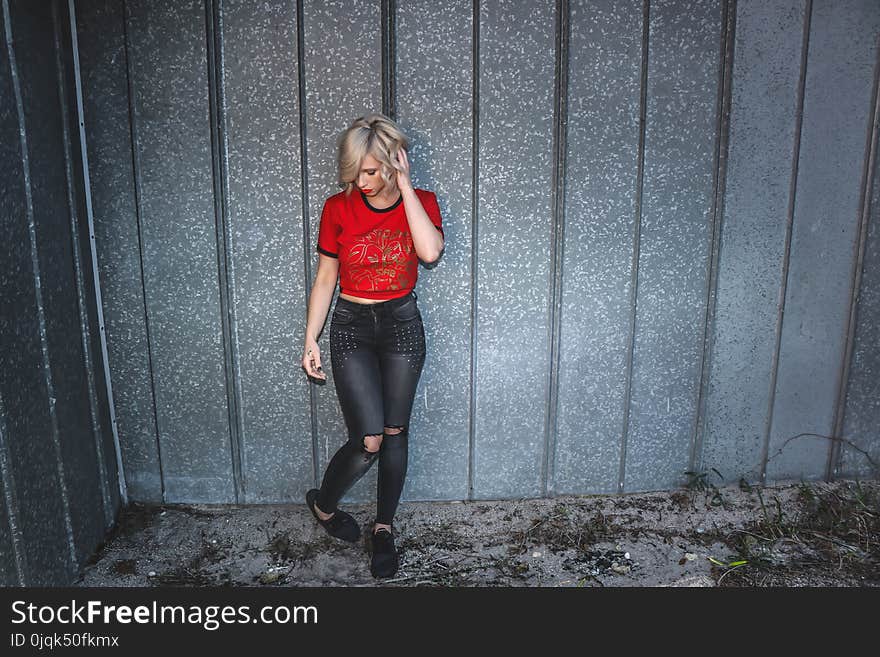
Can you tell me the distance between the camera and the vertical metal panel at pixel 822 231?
3.28m

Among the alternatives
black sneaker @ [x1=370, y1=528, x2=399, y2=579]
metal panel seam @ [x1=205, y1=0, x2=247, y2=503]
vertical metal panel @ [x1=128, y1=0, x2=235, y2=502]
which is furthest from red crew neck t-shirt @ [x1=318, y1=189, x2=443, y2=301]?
black sneaker @ [x1=370, y1=528, x2=399, y2=579]

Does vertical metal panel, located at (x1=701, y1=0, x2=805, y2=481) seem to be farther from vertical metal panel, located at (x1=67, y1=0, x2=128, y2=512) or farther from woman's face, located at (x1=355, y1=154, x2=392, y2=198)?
vertical metal panel, located at (x1=67, y1=0, x2=128, y2=512)

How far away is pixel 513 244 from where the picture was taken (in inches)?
132

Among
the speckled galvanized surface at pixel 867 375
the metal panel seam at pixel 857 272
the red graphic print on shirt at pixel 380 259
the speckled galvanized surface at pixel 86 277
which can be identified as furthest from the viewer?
the speckled galvanized surface at pixel 867 375

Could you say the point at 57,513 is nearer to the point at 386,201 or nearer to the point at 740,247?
the point at 386,201

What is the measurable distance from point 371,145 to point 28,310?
1.45 m

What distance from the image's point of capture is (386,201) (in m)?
2.89

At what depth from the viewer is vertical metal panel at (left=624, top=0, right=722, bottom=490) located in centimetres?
324

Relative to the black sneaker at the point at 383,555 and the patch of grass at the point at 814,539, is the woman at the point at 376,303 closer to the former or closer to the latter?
the black sneaker at the point at 383,555

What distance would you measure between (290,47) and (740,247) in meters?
2.32

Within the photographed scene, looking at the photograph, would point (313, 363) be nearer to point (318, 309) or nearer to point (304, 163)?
point (318, 309)

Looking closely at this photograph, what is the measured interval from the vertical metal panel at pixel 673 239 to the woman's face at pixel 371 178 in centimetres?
133

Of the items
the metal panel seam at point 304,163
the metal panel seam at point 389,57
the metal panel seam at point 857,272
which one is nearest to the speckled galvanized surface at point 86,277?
the metal panel seam at point 304,163

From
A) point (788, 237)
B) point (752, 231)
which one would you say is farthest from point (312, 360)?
point (788, 237)
